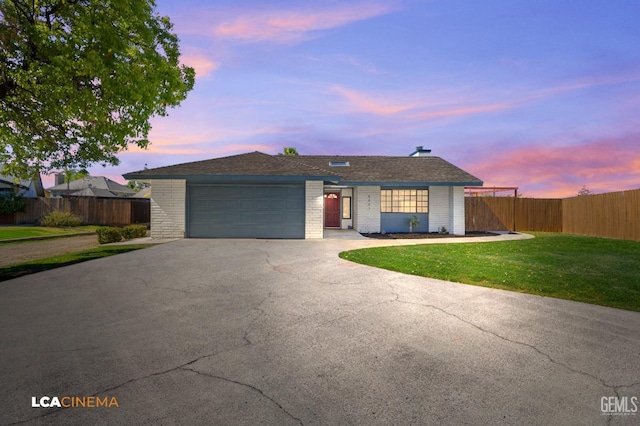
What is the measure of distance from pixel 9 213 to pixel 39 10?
23533 millimetres

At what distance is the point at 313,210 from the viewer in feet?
53.0

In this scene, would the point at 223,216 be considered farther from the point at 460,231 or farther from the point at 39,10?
the point at 460,231

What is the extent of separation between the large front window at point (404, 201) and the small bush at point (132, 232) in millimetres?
13261

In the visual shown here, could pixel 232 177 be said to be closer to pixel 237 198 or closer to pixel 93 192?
pixel 237 198

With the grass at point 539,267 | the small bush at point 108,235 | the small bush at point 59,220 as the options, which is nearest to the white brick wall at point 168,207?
the small bush at point 108,235

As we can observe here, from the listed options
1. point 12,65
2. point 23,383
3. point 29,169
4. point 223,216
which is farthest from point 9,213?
point 23,383

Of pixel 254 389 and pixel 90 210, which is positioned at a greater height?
pixel 90 210

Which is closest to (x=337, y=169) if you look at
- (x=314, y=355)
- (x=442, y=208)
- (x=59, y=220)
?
(x=442, y=208)

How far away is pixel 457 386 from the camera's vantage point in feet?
9.33

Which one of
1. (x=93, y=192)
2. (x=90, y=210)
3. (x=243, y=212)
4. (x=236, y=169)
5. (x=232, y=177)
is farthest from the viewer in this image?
(x=93, y=192)

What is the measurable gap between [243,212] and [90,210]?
1648cm

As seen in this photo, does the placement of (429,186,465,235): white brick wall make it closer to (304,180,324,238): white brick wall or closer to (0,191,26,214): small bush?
(304,180,324,238): white brick wall

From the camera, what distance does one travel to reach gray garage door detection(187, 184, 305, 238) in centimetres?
1609

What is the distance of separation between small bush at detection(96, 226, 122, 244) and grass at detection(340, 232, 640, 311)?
35.0ft
